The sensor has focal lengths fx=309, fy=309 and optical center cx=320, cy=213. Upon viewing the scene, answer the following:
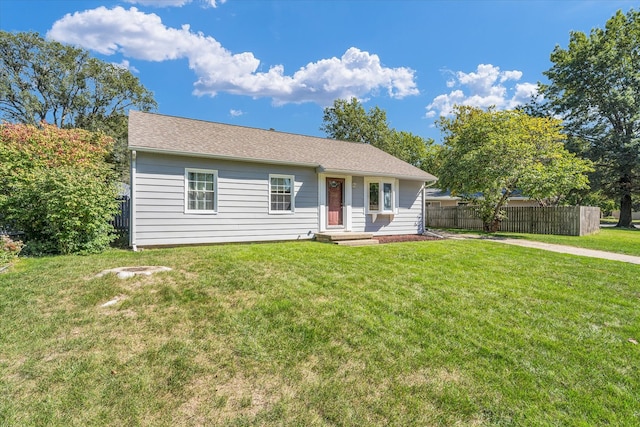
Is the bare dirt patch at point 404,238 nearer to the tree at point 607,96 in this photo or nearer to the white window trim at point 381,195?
the white window trim at point 381,195

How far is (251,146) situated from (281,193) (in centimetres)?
194

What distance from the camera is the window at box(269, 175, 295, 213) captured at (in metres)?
10.4

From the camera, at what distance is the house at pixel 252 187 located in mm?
8609

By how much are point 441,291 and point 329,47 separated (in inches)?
595

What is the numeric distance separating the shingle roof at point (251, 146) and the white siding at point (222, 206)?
35 centimetres

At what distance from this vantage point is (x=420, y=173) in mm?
13320

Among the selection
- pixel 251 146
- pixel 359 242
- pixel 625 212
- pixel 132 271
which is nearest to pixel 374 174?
pixel 359 242

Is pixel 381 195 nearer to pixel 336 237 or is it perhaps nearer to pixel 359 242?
pixel 359 242

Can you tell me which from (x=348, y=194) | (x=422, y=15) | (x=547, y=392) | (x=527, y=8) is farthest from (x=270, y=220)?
(x=527, y=8)

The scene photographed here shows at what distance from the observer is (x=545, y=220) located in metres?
15.6

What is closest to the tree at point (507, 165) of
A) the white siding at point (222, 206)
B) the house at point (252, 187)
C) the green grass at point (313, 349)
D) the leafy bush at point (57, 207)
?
the house at point (252, 187)

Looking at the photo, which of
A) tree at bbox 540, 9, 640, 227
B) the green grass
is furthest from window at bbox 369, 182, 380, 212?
tree at bbox 540, 9, 640, 227

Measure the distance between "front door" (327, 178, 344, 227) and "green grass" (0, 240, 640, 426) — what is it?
19.2ft

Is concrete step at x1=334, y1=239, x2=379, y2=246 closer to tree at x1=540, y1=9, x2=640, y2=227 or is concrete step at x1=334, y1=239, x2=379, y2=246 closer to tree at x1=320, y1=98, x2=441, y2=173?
tree at x1=320, y1=98, x2=441, y2=173
